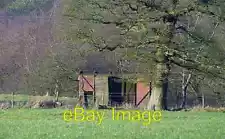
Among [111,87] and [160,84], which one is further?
[111,87]

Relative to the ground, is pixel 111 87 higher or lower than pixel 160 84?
higher

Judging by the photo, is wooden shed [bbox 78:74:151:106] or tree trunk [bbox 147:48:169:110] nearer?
tree trunk [bbox 147:48:169:110]

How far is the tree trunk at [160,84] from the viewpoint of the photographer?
3228 cm

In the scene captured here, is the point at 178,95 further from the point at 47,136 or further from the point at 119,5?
the point at 47,136

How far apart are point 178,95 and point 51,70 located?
1288 centimetres

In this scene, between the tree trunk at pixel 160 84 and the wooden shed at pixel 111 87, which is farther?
the wooden shed at pixel 111 87

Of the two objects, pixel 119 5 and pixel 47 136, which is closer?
pixel 47 136

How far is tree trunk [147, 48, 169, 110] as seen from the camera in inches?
1271

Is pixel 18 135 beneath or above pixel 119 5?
beneath

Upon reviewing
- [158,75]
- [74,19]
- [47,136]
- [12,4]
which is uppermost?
[12,4]

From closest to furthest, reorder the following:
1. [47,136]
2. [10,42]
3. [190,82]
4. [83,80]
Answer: [47,136], [83,80], [190,82], [10,42]

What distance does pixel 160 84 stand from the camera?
109 feet

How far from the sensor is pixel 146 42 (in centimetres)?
3145

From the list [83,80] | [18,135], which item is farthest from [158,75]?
[18,135]
